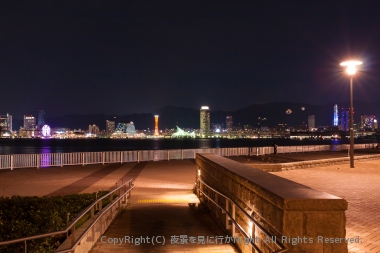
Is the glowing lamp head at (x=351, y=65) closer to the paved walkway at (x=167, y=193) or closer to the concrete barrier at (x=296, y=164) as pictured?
the concrete barrier at (x=296, y=164)

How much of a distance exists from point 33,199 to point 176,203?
4274 millimetres

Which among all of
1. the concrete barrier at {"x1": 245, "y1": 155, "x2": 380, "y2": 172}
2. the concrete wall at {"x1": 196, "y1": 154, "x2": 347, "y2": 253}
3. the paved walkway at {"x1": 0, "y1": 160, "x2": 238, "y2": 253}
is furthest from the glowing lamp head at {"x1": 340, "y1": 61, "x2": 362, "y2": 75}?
the concrete wall at {"x1": 196, "y1": 154, "x2": 347, "y2": 253}

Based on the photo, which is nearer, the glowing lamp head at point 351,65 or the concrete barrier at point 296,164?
the concrete barrier at point 296,164

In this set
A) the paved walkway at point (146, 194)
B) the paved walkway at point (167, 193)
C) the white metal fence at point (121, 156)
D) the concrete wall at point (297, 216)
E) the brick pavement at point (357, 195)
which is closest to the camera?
the concrete wall at point (297, 216)

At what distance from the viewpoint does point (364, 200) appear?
10711 mm

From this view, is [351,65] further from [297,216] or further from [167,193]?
[297,216]

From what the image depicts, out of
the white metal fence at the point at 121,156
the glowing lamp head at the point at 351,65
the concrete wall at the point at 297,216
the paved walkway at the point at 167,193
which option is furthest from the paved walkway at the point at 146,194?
the glowing lamp head at the point at 351,65

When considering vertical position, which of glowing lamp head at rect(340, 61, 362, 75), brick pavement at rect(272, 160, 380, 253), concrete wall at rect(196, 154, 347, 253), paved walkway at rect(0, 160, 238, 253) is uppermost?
glowing lamp head at rect(340, 61, 362, 75)

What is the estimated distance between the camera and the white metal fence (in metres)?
23.2

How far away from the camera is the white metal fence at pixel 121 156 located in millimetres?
23203

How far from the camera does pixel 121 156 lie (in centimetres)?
2575

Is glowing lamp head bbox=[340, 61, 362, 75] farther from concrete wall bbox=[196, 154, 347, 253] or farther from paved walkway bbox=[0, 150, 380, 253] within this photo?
concrete wall bbox=[196, 154, 347, 253]

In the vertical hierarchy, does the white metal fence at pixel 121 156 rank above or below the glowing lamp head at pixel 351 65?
below

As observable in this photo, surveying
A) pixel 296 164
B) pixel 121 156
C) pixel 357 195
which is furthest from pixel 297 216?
pixel 121 156
